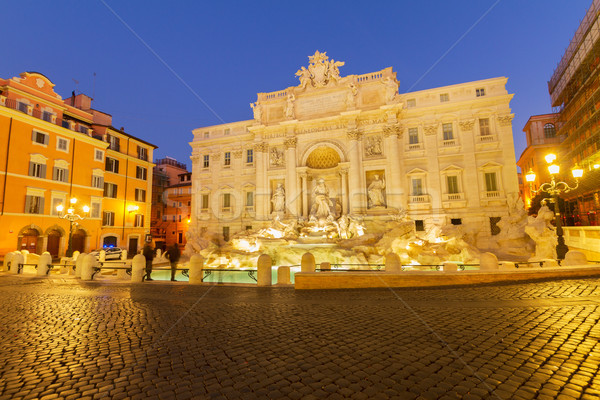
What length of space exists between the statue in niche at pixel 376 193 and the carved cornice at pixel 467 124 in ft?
27.9

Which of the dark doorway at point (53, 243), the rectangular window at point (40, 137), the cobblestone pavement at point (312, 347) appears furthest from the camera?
the dark doorway at point (53, 243)

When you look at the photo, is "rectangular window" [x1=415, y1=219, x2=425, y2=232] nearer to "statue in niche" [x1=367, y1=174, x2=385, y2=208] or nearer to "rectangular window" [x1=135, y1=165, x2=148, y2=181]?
"statue in niche" [x1=367, y1=174, x2=385, y2=208]

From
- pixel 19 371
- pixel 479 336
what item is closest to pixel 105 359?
pixel 19 371

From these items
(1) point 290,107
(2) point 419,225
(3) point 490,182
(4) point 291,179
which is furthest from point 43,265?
(3) point 490,182

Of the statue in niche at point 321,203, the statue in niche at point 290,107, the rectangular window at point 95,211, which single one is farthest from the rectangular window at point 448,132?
the rectangular window at point 95,211

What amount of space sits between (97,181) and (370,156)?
28102 mm

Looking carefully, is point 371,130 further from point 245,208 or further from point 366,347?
point 366,347

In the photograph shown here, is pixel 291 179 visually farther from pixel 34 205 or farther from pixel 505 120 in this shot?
pixel 34 205

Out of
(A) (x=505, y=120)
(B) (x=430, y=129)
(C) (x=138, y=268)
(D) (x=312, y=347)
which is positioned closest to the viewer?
(D) (x=312, y=347)

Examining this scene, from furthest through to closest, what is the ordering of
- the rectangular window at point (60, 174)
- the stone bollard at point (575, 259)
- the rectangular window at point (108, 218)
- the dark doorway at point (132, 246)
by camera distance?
the dark doorway at point (132, 246), the rectangular window at point (108, 218), the rectangular window at point (60, 174), the stone bollard at point (575, 259)

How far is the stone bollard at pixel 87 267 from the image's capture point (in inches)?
549

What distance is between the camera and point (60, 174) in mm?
26906

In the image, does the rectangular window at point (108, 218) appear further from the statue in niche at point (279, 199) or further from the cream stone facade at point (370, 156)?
the statue in niche at point (279, 199)

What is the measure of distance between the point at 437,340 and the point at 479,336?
0.79m
